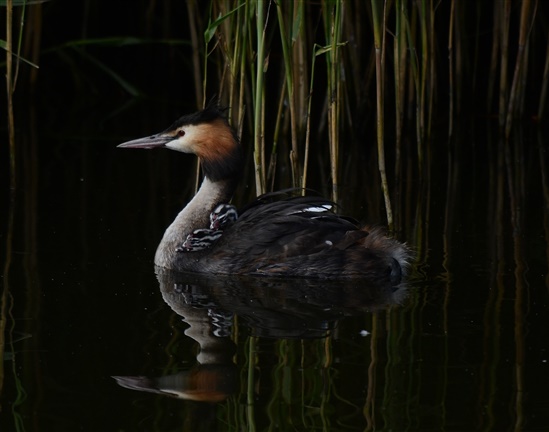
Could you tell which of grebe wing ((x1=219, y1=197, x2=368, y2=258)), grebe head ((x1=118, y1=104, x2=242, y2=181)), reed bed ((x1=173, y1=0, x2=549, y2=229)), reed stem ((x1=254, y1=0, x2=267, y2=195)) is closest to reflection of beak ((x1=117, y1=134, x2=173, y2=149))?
grebe head ((x1=118, y1=104, x2=242, y2=181))

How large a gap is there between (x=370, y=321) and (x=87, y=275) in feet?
4.78

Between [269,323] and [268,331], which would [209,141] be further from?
[268,331]

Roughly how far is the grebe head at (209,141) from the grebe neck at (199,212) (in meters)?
0.05

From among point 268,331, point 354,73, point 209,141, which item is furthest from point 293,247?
point 354,73

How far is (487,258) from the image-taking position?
601 centimetres

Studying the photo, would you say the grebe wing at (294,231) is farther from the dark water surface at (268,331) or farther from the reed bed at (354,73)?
the reed bed at (354,73)

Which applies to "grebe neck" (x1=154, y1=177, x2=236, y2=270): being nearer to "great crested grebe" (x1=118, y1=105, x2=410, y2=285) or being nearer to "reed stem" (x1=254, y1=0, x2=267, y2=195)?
"great crested grebe" (x1=118, y1=105, x2=410, y2=285)

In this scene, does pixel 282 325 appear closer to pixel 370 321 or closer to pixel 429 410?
pixel 370 321

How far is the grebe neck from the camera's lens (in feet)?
20.0

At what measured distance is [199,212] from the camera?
6293mm

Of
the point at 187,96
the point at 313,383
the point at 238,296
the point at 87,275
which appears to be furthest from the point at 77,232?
the point at 187,96

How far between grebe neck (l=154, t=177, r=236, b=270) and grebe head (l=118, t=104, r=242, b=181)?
0.16 feet

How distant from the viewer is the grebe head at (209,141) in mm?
6301

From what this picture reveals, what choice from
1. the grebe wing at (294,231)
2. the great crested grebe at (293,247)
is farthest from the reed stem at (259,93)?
the grebe wing at (294,231)
